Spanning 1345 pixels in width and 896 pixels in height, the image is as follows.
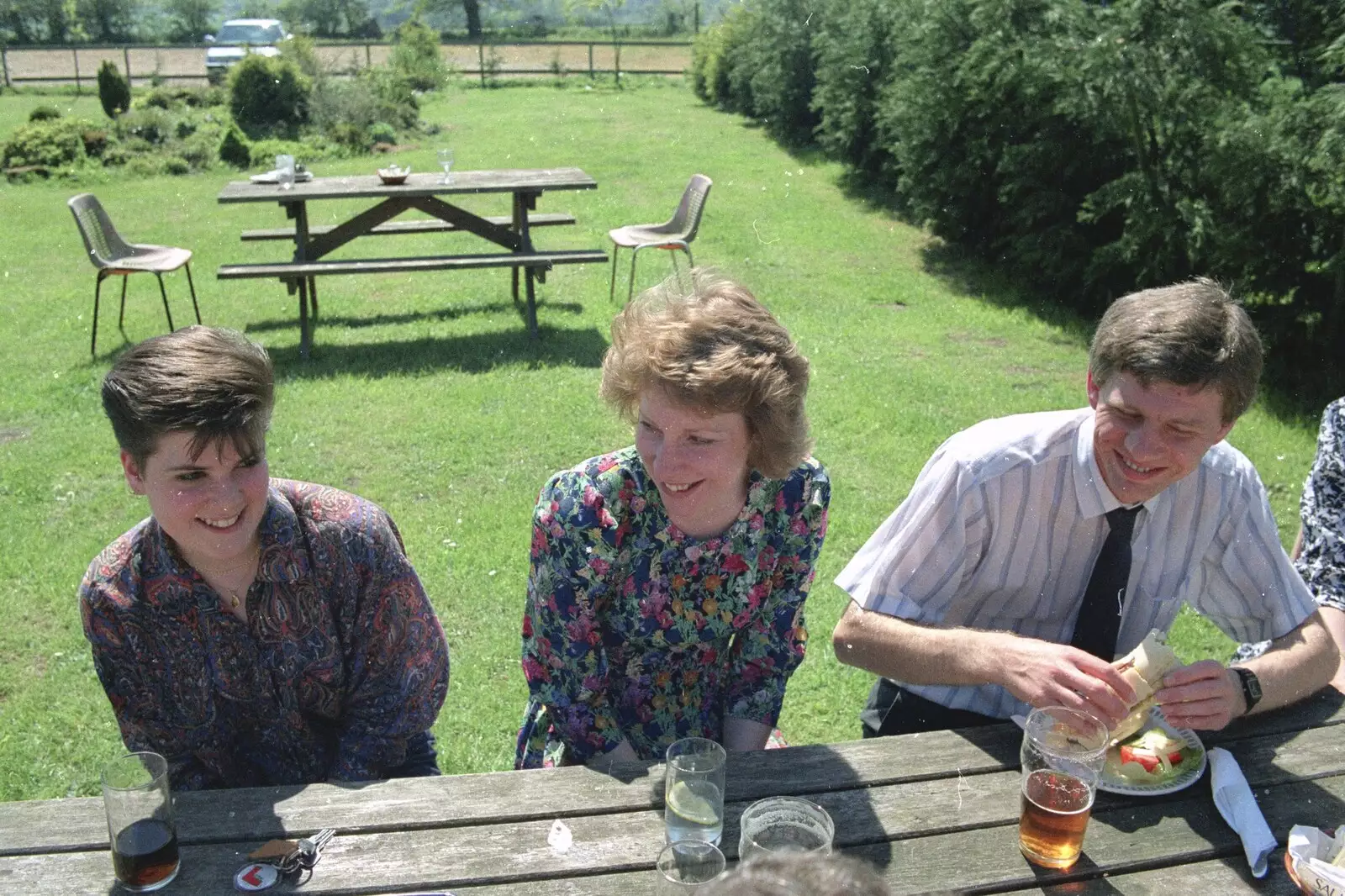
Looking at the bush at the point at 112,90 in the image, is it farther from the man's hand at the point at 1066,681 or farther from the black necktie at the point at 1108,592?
the man's hand at the point at 1066,681

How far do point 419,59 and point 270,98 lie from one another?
776 cm

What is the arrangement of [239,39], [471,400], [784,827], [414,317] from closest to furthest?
[784,827] < [471,400] < [414,317] < [239,39]

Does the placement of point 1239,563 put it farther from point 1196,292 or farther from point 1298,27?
point 1298,27

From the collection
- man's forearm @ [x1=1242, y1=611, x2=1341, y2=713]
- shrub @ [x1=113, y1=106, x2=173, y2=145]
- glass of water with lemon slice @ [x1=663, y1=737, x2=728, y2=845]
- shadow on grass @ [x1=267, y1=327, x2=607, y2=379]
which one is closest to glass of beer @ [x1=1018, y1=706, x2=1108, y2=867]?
glass of water with lemon slice @ [x1=663, y1=737, x2=728, y2=845]

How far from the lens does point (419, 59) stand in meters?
27.0

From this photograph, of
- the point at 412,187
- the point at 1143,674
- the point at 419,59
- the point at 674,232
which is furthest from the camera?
the point at 419,59

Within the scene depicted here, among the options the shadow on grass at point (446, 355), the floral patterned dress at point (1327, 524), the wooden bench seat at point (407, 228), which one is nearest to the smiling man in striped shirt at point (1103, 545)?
the floral patterned dress at point (1327, 524)

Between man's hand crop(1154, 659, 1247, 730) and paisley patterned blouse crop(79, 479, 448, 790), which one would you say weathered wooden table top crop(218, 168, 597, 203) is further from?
man's hand crop(1154, 659, 1247, 730)

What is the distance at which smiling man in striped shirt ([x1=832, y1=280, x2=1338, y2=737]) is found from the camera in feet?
7.11

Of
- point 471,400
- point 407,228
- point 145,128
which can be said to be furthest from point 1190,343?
point 145,128

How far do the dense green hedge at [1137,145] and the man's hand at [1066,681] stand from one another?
17.6 ft

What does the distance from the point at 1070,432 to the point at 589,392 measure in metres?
5.09

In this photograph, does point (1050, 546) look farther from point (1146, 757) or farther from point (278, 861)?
point (278, 861)

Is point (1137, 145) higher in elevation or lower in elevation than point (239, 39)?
lower
